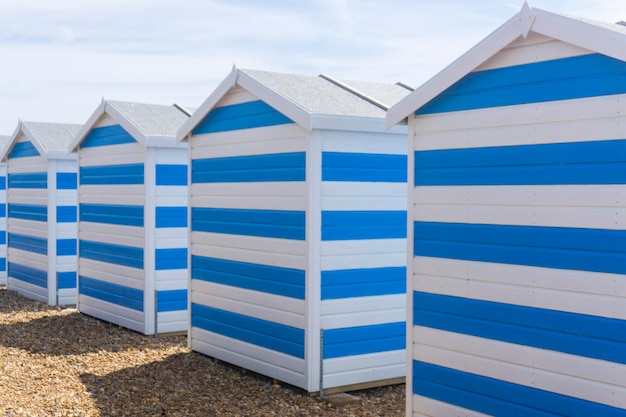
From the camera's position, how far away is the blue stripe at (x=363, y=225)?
7.28 m

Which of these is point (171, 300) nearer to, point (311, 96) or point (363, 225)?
point (363, 225)

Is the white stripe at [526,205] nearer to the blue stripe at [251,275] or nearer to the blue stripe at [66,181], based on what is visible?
the blue stripe at [251,275]

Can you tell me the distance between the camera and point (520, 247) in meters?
5.24

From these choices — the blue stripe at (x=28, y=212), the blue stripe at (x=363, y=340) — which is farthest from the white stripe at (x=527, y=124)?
the blue stripe at (x=28, y=212)

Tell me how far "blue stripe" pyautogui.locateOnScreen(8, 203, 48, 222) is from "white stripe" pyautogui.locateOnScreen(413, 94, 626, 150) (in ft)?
30.4

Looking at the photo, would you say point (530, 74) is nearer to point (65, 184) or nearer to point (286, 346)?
point (286, 346)

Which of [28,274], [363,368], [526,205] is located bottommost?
[363,368]

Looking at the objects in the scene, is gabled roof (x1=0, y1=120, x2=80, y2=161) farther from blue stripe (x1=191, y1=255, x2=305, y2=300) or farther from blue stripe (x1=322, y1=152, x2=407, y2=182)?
blue stripe (x1=322, y1=152, x2=407, y2=182)

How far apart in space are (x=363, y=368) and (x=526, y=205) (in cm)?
299

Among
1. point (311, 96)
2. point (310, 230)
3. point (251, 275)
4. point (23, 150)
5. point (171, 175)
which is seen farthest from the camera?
point (23, 150)

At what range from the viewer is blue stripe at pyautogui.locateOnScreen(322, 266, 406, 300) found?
7.29 m

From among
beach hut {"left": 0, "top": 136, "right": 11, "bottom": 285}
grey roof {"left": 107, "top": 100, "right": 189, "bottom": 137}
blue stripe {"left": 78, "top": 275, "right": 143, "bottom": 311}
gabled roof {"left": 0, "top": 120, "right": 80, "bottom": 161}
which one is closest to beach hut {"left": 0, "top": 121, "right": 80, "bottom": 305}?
gabled roof {"left": 0, "top": 120, "right": 80, "bottom": 161}

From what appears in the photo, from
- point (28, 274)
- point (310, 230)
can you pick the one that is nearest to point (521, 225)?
point (310, 230)

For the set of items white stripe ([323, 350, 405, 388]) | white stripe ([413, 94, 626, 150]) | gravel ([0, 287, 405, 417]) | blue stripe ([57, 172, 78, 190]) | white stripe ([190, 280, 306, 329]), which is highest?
white stripe ([413, 94, 626, 150])
